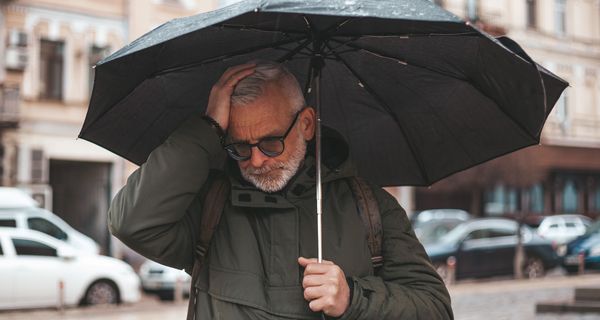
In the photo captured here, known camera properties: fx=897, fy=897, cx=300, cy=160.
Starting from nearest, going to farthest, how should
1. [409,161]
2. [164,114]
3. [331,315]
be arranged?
[331,315]
[164,114]
[409,161]

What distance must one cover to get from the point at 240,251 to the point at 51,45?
2373 cm

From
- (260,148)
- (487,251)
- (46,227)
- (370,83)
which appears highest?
(370,83)

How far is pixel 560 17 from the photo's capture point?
40.0 meters

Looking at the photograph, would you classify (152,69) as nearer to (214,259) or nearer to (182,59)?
(182,59)

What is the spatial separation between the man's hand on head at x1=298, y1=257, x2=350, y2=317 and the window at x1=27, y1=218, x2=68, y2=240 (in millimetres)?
15913

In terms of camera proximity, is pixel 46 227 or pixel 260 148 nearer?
pixel 260 148

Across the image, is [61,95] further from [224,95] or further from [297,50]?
[224,95]

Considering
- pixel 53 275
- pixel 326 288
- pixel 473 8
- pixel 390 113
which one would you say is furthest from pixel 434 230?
pixel 326 288

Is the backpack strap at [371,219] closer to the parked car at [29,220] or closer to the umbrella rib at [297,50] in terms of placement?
the umbrella rib at [297,50]

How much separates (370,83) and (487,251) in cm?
1844

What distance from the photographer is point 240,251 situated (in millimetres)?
2564

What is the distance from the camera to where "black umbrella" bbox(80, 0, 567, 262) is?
8.98 ft

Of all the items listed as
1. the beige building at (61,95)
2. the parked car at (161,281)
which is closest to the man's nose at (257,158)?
the parked car at (161,281)

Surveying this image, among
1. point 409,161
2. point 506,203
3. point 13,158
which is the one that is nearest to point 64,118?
point 13,158
